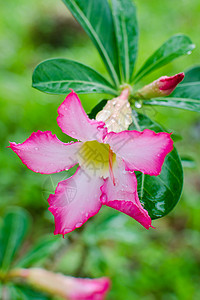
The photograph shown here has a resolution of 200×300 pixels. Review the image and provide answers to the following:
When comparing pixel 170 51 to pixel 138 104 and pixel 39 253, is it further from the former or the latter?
pixel 39 253

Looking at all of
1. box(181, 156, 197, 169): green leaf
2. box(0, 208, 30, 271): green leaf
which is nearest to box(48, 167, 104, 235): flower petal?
box(181, 156, 197, 169): green leaf

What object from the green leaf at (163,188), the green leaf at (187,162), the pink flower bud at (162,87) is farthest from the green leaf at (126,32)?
the green leaf at (187,162)

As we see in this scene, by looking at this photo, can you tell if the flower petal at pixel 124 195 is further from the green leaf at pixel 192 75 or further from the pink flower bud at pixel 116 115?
the green leaf at pixel 192 75

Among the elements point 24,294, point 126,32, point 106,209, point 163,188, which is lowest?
point 106,209

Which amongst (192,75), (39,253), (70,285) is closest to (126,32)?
(192,75)

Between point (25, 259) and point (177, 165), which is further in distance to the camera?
point (25, 259)

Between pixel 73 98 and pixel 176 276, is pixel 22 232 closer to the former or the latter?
pixel 73 98

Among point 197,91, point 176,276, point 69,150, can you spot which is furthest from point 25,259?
point 176,276
